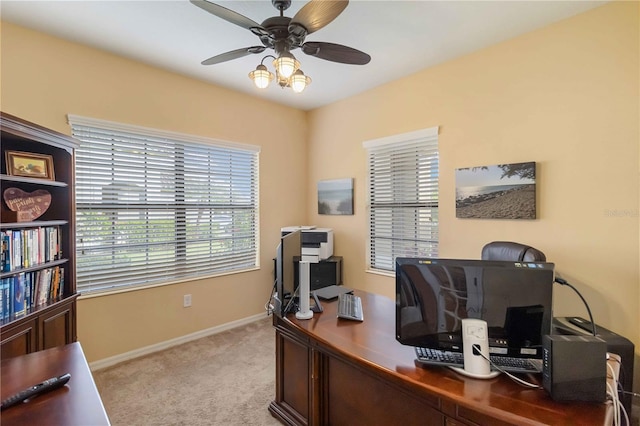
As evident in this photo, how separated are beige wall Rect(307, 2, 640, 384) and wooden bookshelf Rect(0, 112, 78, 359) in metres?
3.17

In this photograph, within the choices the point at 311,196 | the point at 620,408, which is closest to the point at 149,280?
the point at 311,196

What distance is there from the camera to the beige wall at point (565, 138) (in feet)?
6.90

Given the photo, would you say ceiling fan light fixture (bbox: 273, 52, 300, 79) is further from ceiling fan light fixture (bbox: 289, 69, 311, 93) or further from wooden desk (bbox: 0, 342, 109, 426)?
wooden desk (bbox: 0, 342, 109, 426)

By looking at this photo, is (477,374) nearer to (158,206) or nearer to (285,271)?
(285,271)

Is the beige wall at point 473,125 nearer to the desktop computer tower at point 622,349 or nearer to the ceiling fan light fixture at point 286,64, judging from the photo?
the desktop computer tower at point 622,349

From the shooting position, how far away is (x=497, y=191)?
266 cm

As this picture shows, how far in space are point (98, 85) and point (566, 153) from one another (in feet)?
13.0

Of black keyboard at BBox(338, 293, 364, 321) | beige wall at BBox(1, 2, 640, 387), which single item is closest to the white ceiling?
beige wall at BBox(1, 2, 640, 387)

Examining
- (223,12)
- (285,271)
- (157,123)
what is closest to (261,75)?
(223,12)

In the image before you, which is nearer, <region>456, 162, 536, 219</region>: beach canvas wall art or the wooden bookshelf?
the wooden bookshelf

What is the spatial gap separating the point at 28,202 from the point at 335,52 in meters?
2.28

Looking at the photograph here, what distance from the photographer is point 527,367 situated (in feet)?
3.87

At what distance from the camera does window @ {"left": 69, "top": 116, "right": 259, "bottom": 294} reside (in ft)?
9.02

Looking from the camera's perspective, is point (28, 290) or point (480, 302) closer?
point (480, 302)
